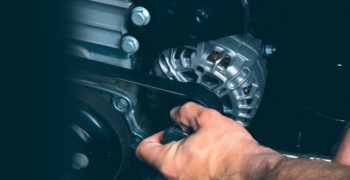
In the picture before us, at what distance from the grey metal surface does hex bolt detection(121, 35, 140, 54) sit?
0.02 metres

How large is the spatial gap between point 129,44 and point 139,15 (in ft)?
0.28

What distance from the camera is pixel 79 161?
0.89 meters

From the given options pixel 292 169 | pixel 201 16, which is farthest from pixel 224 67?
pixel 292 169

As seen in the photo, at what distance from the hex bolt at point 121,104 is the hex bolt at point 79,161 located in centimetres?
17

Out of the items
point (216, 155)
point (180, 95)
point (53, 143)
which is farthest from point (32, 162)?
point (180, 95)

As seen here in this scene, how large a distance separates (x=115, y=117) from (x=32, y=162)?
50 centimetres

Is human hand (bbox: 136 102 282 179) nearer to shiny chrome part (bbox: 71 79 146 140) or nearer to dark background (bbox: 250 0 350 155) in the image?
shiny chrome part (bbox: 71 79 146 140)

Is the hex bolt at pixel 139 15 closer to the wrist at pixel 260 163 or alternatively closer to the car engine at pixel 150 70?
the car engine at pixel 150 70

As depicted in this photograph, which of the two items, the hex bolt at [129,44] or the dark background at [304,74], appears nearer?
the hex bolt at [129,44]

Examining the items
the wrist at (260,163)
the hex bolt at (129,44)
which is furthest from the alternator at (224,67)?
the wrist at (260,163)

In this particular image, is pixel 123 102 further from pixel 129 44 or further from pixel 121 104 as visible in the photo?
pixel 129 44

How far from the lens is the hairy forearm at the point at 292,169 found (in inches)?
18.6

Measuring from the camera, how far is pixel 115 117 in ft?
2.91

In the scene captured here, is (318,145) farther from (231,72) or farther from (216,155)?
(216,155)
